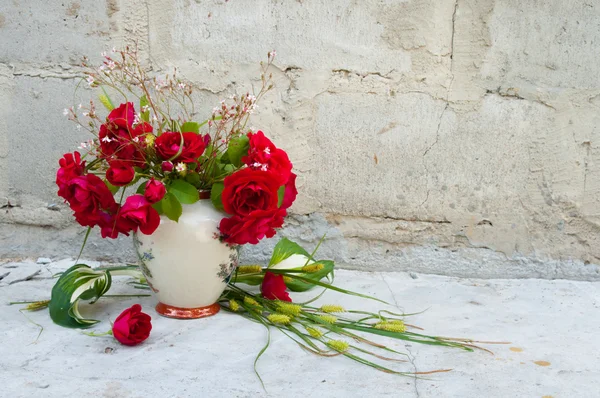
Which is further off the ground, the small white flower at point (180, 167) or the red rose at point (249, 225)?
the small white flower at point (180, 167)

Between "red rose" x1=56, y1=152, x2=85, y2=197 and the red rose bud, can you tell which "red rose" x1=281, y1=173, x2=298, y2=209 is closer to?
the red rose bud

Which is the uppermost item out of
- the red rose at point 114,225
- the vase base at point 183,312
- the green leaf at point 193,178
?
the green leaf at point 193,178

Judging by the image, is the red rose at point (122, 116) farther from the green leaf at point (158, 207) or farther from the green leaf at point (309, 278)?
the green leaf at point (309, 278)

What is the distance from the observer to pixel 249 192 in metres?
1.16

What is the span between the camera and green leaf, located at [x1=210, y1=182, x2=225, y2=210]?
124cm

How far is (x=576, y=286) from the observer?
171 centimetres

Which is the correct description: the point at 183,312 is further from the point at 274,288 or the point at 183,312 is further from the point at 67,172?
the point at 67,172

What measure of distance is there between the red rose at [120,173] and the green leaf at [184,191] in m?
0.09

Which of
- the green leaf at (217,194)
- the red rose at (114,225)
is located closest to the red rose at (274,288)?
the green leaf at (217,194)

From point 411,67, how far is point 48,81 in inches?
44.1

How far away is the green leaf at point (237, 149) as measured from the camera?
128 centimetres

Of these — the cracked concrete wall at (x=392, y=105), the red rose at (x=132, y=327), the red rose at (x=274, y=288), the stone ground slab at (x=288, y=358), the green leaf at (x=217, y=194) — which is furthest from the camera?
the cracked concrete wall at (x=392, y=105)

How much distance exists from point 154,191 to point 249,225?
8.2 inches

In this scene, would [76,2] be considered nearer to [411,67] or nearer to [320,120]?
[320,120]
